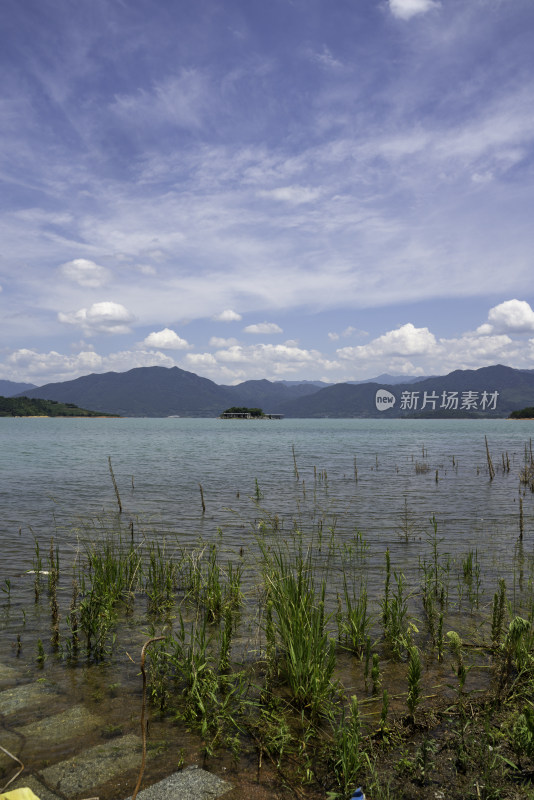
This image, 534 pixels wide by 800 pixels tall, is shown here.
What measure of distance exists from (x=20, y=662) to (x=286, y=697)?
4.05 m

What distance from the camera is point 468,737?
4855mm

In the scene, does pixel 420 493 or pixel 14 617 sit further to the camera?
A: pixel 420 493

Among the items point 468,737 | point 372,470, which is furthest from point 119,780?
point 372,470

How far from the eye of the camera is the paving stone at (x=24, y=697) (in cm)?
579

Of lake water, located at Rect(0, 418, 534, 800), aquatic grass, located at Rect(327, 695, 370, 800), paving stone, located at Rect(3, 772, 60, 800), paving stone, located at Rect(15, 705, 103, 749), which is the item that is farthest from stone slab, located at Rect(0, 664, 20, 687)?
aquatic grass, located at Rect(327, 695, 370, 800)

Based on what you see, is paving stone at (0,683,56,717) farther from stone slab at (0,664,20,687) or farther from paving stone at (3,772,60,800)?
paving stone at (3,772,60,800)

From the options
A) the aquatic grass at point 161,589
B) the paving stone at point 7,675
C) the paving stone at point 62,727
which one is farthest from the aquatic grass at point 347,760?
the aquatic grass at point 161,589

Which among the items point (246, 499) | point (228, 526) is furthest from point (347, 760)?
point (246, 499)

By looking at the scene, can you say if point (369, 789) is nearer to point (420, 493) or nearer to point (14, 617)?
point (14, 617)

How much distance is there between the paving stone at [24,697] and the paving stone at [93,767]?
4.36 ft

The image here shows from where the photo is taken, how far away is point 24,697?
19.8 ft

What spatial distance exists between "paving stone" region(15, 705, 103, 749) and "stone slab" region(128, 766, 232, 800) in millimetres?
1368

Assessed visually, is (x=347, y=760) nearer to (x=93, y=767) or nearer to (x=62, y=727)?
(x=93, y=767)

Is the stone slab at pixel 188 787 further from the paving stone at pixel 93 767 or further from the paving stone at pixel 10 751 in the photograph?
the paving stone at pixel 10 751
